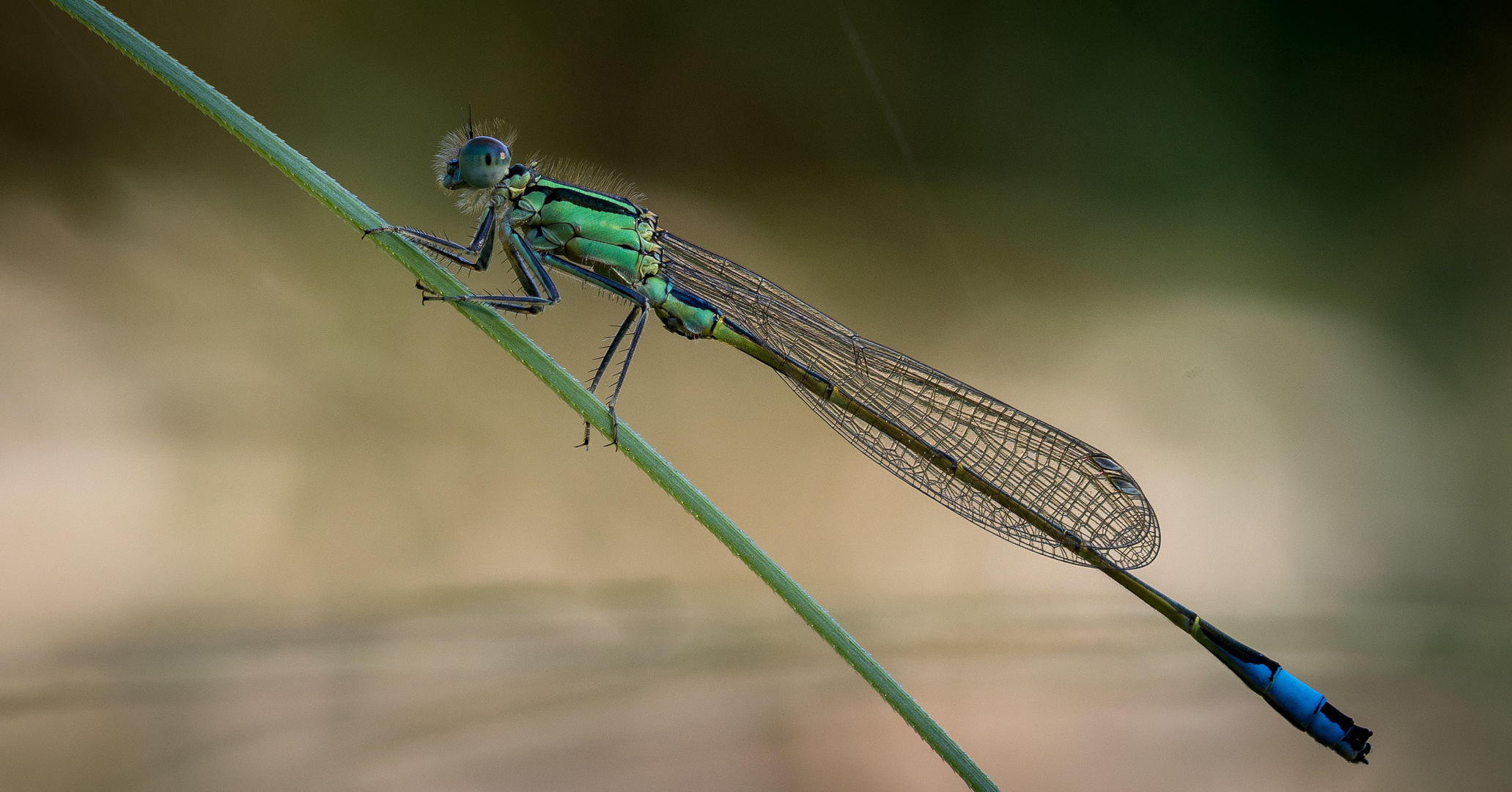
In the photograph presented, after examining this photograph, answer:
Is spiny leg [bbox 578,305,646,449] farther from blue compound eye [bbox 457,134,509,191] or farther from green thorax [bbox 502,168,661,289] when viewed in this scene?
blue compound eye [bbox 457,134,509,191]

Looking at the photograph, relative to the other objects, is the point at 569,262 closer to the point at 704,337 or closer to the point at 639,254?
the point at 639,254

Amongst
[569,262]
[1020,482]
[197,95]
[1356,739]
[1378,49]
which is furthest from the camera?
[1378,49]

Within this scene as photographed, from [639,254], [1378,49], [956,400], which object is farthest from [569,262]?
[1378,49]

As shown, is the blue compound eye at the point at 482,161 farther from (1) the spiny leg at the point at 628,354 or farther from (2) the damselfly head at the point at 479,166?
(1) the spiny leg at the point at 628,354

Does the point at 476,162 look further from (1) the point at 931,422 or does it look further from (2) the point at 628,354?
(1) the point at 931,422

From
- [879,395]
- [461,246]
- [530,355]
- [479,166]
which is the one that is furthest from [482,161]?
[879,395]

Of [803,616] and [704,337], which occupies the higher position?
[704,337]
